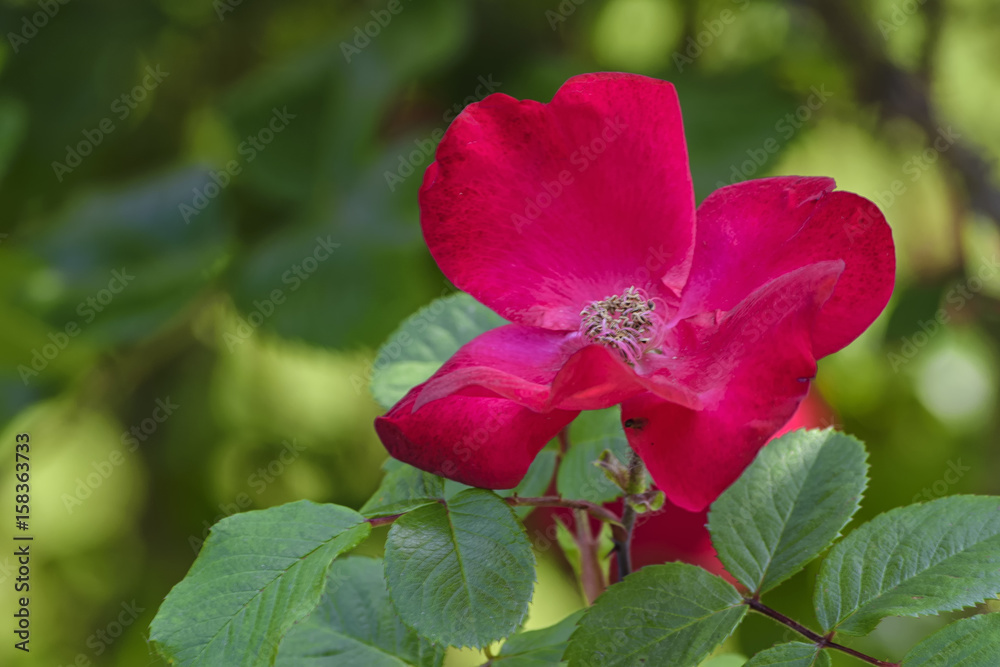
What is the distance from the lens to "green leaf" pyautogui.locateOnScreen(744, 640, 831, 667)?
15.3 inches

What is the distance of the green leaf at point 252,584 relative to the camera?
396mm

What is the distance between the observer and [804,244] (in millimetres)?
463

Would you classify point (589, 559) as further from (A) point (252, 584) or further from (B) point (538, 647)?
(A) point (252, 584)

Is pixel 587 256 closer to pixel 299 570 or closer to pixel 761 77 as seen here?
pixel 299 570

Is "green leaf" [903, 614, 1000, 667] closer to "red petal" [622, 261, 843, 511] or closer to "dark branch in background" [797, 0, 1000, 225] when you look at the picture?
"red petal" [622, 261, 843, 511]

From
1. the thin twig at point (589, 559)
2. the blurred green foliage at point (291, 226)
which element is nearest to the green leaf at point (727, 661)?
the thin twig at point (589, 559)

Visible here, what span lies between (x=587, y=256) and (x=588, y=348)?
0.54 ft

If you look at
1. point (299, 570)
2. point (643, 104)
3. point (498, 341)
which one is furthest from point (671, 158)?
point (299, 570)

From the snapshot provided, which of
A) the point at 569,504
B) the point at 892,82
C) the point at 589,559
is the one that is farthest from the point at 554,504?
the point at 892,82

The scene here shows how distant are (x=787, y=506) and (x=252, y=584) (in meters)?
0.27

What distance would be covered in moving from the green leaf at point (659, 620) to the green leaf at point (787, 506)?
32 mm

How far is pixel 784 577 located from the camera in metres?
0.43

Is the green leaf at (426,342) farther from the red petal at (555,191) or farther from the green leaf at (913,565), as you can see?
the green leaf at (913,565)

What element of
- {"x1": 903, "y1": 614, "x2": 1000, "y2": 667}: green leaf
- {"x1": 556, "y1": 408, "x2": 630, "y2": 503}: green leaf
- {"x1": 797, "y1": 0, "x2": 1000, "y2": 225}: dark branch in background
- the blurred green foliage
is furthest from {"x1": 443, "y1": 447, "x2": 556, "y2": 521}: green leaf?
{"x1": 797, "y1": 0, "x2": 1000, "y2": 225}: dark branch in background
